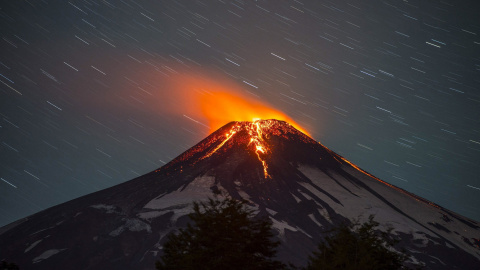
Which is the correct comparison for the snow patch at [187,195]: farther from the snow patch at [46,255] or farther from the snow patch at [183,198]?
the snow patch at [46,255]

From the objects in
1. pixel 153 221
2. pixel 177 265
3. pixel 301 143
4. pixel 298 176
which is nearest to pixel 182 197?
pixel 153 221

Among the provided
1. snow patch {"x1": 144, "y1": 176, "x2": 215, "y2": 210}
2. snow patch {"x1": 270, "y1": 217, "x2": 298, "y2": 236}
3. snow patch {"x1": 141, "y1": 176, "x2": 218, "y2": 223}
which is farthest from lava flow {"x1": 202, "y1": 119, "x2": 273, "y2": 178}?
snow patch {"x1": 270, "y1": 217, "x2": 298, "y2": 236}

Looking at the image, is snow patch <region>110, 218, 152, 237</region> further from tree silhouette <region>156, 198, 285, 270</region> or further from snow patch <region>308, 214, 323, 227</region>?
tree silhouette <region>156, 198, 285, 270</region>

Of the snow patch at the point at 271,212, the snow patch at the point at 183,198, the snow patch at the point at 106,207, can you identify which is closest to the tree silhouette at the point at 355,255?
the snow patch at the point at 183,198

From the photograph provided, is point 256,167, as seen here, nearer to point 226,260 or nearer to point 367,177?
point 367,177

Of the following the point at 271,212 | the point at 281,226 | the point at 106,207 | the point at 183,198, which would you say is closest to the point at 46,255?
the point at 106,207

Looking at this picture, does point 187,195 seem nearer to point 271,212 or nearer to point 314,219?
point 271,212

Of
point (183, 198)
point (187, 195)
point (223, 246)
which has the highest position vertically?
point (223, 246)
